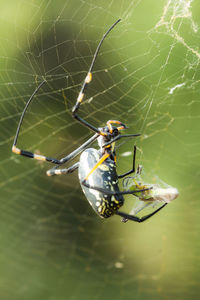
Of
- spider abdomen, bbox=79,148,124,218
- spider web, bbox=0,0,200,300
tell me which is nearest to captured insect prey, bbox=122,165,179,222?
spider abdomen, bbox=79,148,124,218

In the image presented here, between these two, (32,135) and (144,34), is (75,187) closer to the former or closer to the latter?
(32,135)

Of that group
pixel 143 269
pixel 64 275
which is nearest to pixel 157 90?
pixel 143 269

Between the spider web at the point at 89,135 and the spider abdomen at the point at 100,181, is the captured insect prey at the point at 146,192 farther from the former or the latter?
the spider web at the point at 89,135

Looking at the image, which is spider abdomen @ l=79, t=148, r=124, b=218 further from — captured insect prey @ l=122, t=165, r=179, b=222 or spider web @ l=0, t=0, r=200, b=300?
spider web @ l=0, t=0, r=200, b=300

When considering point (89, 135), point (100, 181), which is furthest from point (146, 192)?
point (89, 135)

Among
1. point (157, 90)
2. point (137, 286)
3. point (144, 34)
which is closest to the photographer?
point (144, 34)
